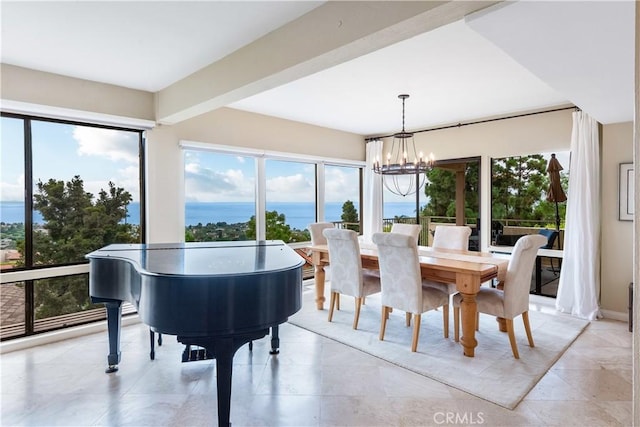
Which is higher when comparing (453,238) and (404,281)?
(453,238)

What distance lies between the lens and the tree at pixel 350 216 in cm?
670

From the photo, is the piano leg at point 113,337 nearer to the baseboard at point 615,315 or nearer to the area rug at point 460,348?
the area rug at point 460,348

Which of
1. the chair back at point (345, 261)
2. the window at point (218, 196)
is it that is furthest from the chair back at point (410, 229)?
the window at point (218, 196)

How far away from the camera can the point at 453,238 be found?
448cm

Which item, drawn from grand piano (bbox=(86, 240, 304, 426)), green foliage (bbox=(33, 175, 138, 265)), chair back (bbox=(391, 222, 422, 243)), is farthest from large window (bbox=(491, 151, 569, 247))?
green foliage (bbox=(33, 175, 138, 265))

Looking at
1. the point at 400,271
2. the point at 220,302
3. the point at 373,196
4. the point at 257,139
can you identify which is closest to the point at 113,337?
the point at 220,302

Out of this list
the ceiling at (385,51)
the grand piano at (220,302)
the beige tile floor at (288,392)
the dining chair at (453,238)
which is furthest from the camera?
the dining chair at (453,238)

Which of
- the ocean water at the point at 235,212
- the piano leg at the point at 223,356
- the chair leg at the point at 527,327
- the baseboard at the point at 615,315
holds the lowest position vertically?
the baseboard at the point at 615,315

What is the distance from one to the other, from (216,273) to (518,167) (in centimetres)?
484

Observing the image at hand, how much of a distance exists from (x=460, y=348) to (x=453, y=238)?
1562 mm

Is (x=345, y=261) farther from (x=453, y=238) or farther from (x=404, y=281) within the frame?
(x=453, y=238)

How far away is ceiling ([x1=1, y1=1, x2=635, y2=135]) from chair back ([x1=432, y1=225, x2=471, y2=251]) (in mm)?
1641

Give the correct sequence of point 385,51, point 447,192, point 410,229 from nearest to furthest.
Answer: point 385,51
point 410,229
point 447,192

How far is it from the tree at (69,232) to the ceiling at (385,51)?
4.01 ft
